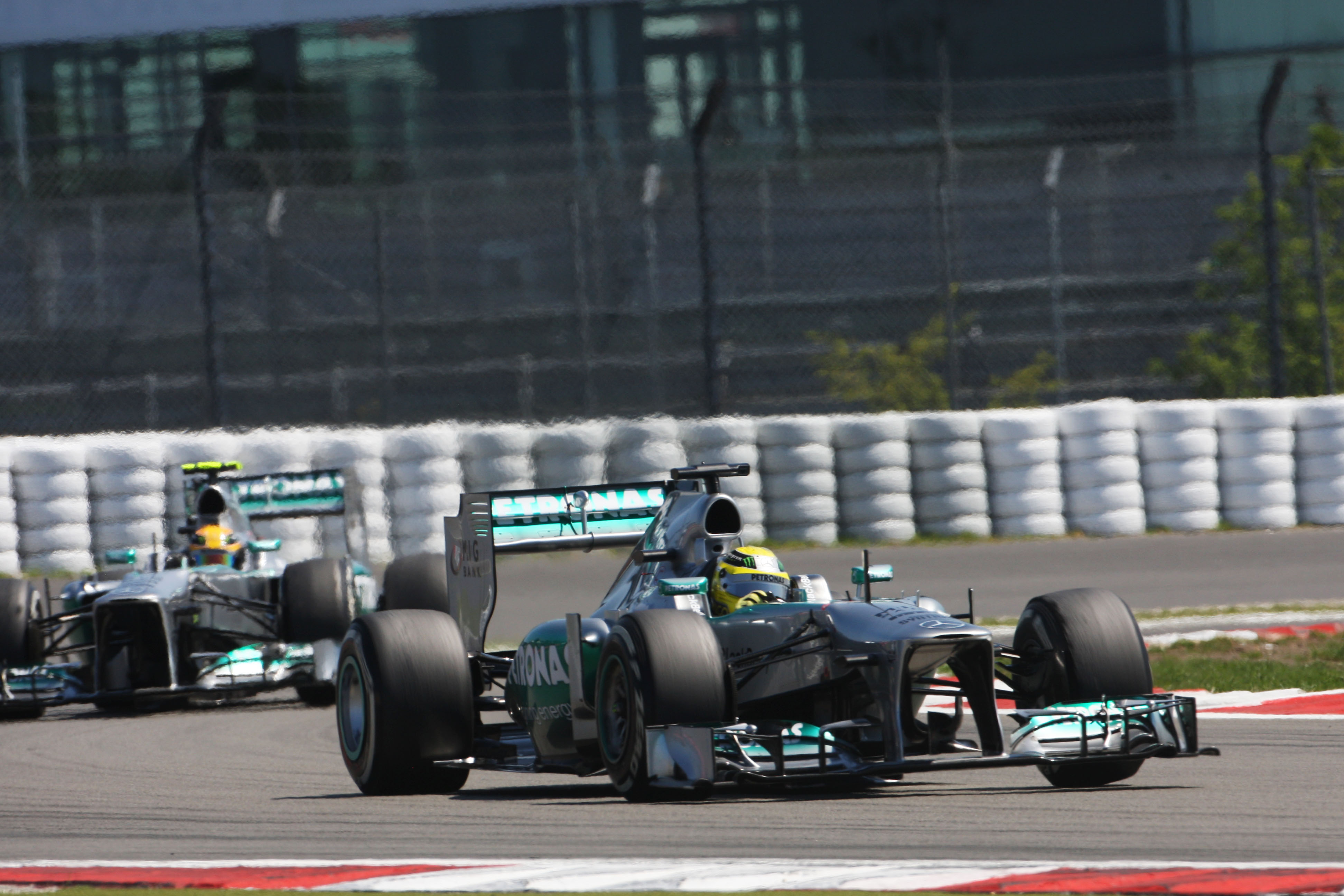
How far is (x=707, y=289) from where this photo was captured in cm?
1783

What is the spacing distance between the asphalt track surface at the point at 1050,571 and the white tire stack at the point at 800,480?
0.25 meters

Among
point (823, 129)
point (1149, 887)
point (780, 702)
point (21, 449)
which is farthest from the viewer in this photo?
point (823, 129)

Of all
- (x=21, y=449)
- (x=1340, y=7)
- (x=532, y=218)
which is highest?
(x=1340, y=7)

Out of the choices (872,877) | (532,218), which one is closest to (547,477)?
(532,218)

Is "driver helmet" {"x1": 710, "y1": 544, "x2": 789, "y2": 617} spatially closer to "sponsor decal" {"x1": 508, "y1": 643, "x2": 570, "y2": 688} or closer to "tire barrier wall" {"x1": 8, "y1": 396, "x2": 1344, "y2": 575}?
"sponsor decal" {"x1": 508, "y1": 643, "x2": 570, "y2": 688}


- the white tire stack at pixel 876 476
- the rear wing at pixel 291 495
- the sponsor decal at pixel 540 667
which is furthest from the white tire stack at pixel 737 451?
the sponsor decal at pixel 540 667

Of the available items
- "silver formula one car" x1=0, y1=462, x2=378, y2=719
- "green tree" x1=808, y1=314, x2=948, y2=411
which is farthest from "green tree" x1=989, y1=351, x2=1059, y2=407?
"silver formula one car" x1=0, y1=462, x2=378, y2=719

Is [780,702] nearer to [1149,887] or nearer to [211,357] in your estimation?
[1149,887]

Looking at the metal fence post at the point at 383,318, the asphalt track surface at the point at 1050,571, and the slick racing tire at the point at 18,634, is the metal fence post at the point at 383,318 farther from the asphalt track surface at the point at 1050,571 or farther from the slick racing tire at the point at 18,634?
the slick racing tire at the point at 18,634

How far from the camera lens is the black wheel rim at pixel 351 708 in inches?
339

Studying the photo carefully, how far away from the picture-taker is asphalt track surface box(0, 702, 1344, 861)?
6.21 meters

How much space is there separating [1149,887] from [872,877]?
77 cm

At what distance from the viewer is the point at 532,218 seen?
2284 cm

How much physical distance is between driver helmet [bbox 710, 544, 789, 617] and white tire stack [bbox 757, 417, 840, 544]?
909 cm
